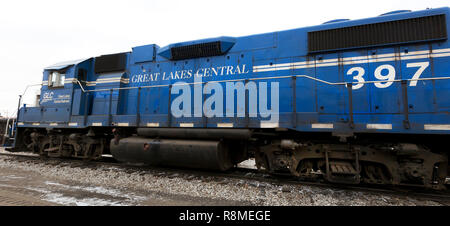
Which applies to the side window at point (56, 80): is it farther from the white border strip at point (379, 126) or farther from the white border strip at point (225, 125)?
the white border strip at point (379, 126)

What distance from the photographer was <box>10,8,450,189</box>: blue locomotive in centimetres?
395

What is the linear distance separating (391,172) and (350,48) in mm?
2718

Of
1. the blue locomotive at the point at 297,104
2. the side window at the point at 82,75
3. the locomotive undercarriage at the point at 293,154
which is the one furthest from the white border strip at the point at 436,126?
the side window at the point at 82,75

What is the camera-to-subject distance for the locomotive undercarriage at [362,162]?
3.76 metres

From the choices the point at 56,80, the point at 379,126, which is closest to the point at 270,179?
the point at 379,126

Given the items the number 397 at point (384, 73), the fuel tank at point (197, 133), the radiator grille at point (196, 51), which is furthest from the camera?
the radiator grille at point (196, 51)

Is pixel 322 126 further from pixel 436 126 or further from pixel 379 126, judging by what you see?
pixel 436 126

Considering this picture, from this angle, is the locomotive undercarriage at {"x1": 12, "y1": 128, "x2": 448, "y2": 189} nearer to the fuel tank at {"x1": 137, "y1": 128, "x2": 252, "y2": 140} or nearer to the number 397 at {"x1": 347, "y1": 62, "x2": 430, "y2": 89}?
the fuel tank at {"x1": 137, "y1": 128, "x2": 252, "y2": 140}

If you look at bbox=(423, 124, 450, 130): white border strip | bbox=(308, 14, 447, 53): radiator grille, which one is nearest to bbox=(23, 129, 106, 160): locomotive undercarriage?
bbox=(308, 14, 447, 53): radiator grille

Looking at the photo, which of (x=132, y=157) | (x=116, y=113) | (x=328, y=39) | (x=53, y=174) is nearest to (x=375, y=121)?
(x=328, y=39)

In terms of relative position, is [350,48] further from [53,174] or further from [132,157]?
[53,174]

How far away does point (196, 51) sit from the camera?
612 centimetres

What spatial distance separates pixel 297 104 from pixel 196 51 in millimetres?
3288

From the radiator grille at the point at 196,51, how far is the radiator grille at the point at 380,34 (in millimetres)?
2543
